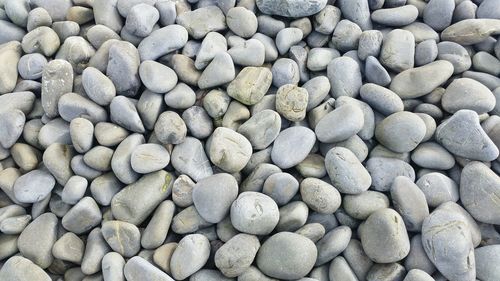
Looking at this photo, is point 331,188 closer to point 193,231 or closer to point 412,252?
point 412,252

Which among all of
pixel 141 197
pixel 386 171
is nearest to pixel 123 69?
pixel 141 197

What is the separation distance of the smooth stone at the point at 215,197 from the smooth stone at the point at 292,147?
119 mm

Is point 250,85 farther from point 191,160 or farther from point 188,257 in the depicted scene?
point 188,257

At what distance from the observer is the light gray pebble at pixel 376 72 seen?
1.02 meters

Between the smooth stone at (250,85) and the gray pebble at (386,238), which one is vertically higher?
the smooth stone at (250,85)

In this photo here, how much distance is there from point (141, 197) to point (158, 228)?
79 millimetres

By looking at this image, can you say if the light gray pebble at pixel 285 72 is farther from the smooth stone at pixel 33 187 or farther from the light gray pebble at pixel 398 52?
the smooth stone at pixel 33 187

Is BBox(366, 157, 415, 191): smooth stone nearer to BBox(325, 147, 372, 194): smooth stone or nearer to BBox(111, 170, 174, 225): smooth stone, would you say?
BBox(325, 147, 372, 194): smooth stone

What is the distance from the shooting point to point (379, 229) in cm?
83

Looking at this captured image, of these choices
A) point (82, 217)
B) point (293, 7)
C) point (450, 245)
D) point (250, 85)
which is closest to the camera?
point (450, 245)

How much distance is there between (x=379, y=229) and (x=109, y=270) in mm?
533

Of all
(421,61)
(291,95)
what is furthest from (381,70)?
(291,95)

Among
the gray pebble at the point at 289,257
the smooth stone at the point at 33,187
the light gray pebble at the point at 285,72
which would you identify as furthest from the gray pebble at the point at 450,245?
the smooth stone at the point at 33,187

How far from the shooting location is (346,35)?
1105 mm
